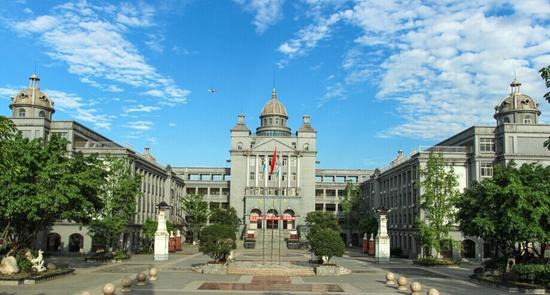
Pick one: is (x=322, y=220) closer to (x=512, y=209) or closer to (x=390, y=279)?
(x=390, y=279)

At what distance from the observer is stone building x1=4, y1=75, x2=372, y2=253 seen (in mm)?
66688

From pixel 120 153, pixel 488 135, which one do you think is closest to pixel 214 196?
pixel 120 153

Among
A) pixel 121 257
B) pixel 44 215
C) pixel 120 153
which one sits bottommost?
pixel 121 257

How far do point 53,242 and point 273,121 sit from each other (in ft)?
184

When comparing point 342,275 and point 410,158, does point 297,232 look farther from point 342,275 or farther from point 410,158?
point 342,275

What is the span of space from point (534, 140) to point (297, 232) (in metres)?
43.8

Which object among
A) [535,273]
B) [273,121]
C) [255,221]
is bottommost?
[535,273]

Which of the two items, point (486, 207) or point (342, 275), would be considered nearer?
point (486, 207)

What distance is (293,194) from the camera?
102m

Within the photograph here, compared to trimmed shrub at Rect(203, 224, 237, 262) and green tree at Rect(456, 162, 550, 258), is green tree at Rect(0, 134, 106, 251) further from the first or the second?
green tree at Rect(456, 162, 550, 258)

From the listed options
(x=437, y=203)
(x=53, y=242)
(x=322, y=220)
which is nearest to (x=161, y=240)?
(x=53, y=242)

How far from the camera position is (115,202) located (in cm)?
5250

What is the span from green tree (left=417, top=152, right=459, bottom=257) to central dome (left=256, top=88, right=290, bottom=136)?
58.1m

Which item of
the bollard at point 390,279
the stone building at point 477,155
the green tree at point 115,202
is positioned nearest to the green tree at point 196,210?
the stone building at point 477,155
